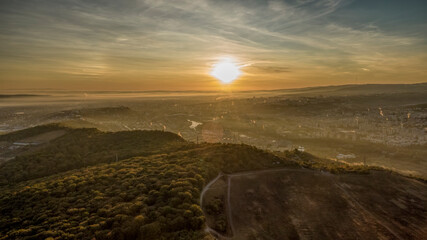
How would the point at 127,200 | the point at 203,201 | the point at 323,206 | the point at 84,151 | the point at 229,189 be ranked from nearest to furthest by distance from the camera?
1. the point at 127,200
2. the point at 203,201
3. the point at 323,206
4. the point at 229,189
5. the point at 84,151

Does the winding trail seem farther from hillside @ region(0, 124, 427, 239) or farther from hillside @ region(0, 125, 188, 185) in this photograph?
hillside @ region(0, 125, 188, 185)

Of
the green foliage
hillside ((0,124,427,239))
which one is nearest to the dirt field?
hillside ((0,124,427,239))

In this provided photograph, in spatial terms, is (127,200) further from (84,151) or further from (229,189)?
(84,151)

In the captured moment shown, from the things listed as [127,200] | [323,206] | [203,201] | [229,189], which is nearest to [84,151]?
[127,200]

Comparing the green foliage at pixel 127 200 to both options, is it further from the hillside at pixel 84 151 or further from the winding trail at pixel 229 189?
the hillside at pixel 84 151

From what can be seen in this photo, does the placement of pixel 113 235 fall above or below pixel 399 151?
above

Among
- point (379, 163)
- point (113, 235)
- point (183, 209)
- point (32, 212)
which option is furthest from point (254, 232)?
point (379, 163)

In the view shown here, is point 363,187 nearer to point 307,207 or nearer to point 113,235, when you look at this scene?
point 307,207
